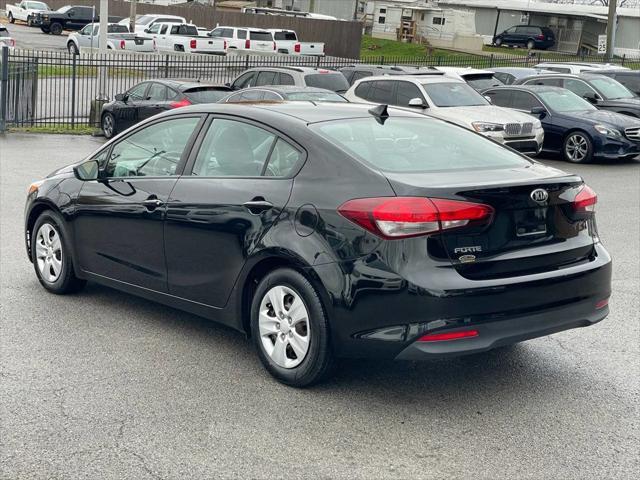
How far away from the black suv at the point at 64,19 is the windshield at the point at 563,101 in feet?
151

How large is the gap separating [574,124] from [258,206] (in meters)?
15.1

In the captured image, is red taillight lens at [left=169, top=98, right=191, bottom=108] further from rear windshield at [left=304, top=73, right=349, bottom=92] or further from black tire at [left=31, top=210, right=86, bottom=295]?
black tire at [left=31, top=210, right=86, bottom=295]

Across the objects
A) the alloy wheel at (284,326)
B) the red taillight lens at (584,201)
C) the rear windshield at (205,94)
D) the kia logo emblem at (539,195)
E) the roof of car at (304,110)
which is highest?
the roof of car at (304,110)

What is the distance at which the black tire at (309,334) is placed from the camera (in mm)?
5250

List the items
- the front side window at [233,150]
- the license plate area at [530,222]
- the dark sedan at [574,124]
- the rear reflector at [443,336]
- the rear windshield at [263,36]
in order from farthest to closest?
the rear windshield at [263,36]
the dark sedan at [574,124]
the front side window at [233,150]
the license plate area at [530,222]
the rear reflector at [443,336]

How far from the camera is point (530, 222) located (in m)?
5.23

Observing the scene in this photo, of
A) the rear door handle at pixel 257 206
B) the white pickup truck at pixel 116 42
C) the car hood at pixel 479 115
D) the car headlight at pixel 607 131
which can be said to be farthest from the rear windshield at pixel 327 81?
the white pickup truck at pixel 116 42

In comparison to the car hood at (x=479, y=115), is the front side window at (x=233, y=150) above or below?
above

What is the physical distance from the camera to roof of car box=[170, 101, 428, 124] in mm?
5980

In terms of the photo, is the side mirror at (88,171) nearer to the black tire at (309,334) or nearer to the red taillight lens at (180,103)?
the black tire at (309,334)

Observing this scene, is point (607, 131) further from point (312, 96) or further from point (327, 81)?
point (312, 96)

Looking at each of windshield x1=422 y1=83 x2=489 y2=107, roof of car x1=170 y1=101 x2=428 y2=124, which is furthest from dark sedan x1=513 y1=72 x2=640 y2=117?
roof of car x1=170 y1=101 x2=428 y2=124

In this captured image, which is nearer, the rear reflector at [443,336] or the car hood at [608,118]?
the rear reflector at [443,336]

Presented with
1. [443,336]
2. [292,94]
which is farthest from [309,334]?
[292,94]
